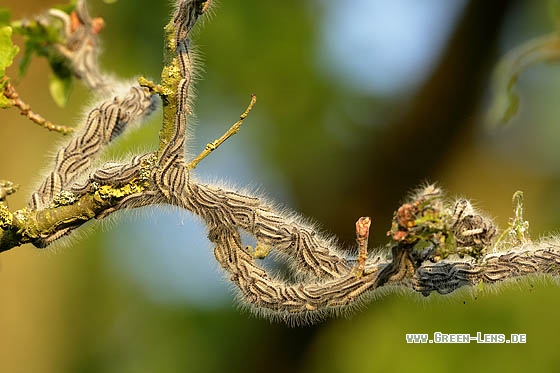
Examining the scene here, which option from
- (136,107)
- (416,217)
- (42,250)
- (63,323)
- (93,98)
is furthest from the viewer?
(63,323)

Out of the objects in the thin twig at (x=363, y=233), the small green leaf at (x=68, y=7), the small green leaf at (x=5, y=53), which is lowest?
the thin twig at (x=363, y=233)

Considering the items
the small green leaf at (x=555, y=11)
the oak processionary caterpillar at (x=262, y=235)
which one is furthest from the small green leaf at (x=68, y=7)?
the small green leaf at (x=555, y=11)

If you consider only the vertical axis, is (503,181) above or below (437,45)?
below

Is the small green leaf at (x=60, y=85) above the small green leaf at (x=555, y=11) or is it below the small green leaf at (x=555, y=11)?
below

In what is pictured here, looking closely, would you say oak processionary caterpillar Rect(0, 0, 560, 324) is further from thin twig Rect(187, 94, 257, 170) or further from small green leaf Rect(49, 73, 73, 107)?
small green leaf Rect(49, 73, 73, 107)

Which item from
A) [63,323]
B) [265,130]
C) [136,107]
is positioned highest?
[265,130]

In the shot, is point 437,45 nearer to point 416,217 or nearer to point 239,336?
point 239,336

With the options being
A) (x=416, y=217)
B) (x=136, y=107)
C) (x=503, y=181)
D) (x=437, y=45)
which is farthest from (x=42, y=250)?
(x=503, y=181)

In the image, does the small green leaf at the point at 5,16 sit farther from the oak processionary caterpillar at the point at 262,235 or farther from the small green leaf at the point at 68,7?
the oak processionary caterpillar at the point at 262,235
